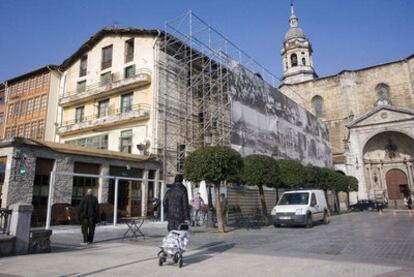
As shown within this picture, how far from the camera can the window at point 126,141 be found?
2336cm

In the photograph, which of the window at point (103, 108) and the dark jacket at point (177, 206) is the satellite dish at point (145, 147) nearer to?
the window at point (103, 108)

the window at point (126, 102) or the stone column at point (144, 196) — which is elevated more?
the window at point (126, 102)

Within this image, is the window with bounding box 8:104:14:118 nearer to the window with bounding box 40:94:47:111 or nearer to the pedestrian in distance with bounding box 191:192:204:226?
the window with bounding box 40:94:47:111

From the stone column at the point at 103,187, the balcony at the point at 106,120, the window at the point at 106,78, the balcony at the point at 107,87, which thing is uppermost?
the window at the point at 106,78

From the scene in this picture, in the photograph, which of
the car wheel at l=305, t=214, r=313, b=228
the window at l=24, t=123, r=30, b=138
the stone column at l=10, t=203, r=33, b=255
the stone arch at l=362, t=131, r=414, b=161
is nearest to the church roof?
the stone arch at l=362, t=131, r=414, b=161

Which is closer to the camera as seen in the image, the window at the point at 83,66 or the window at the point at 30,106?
the window at the point at 83,66

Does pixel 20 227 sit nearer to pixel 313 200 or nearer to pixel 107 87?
pixel 313 200

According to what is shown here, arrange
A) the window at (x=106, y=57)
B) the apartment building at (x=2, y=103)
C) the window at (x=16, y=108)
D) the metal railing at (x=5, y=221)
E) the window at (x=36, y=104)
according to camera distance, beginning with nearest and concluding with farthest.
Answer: the metal railing at (x=5, y=221) < the window at (x=106, y=57) < the window at (x=36, y=104) < the window at (x=16, y=108) < the apartment building at (x=2, y=103)

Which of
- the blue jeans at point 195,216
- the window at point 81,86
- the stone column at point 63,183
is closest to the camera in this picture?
the blue jeans at point 195,216

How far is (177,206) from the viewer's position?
252 inches

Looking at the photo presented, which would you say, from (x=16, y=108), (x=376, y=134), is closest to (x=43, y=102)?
(x=16, y=108)

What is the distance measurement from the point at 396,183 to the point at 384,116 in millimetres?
9171

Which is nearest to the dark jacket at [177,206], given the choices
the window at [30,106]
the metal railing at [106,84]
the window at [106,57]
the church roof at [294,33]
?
the metal railing at [106,84]

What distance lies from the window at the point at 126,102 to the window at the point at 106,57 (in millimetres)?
4007
